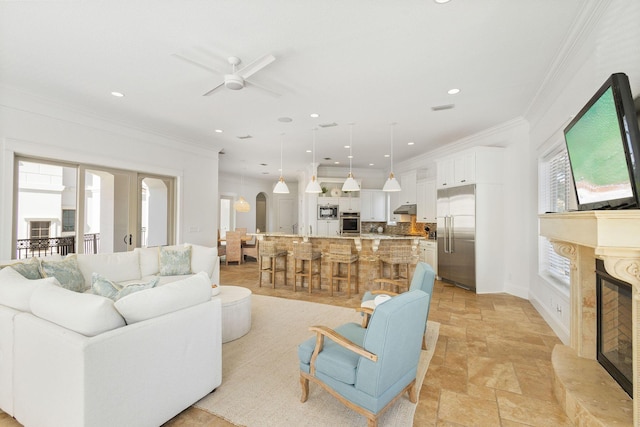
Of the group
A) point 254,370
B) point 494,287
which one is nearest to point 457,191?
point 494,287

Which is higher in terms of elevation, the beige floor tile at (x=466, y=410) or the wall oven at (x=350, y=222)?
→ the wall oven at (x=350, y=222)

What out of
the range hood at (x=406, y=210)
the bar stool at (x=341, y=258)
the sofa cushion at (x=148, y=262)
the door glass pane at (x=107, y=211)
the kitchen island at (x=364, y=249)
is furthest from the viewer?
the range hood at (x=406, y=210)

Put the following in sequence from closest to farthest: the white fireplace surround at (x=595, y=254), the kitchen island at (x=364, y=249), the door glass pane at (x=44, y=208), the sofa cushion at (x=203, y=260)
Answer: the white fireplace surround at (x=595, y=254) → the door glass pane at (x=44, y=208) → the sofa cushion at (x=203, y=260) → the kitchen island at (x=364, y=249)

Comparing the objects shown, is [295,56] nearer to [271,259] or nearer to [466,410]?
[466,410]

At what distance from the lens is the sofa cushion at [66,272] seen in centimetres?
303

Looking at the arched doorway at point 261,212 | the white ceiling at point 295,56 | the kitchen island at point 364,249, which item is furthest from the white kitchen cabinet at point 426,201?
the arched doorway at point 261,212

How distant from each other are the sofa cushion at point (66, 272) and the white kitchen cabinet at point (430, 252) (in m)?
5.87

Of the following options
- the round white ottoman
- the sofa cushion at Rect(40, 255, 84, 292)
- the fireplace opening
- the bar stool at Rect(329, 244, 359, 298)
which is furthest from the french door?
the fireplace opening

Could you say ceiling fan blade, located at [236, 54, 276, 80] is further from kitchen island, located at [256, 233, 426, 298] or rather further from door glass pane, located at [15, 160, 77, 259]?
door glass pane, located at [15, 160, 77, 259]

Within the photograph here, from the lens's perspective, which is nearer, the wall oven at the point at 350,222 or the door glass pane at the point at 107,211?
the door glass pane at the point at 107,211

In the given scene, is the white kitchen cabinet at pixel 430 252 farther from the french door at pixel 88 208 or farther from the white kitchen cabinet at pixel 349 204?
the french door at pixel 88 208

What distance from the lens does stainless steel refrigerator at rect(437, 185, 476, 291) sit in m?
5.20

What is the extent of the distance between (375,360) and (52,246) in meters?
5.18

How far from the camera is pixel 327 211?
8.56 metres
